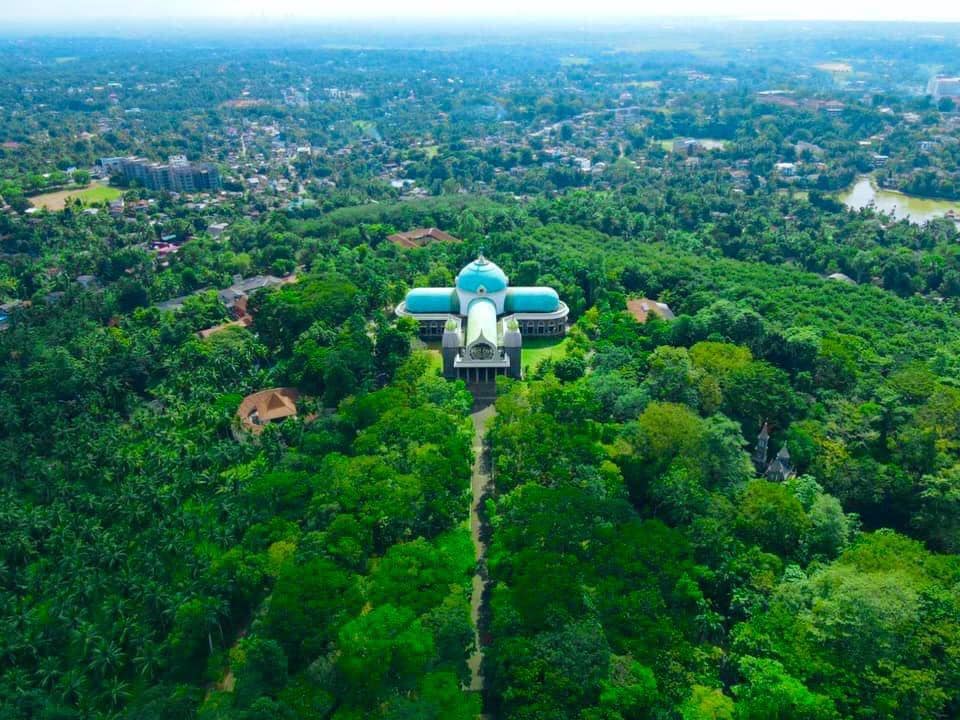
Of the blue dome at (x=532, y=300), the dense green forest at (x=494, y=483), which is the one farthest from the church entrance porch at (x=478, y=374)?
the blue dome at (x=532, y=300)

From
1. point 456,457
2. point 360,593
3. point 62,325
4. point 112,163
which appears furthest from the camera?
point 112,163

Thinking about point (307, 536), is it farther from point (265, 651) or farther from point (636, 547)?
point (636, 547)

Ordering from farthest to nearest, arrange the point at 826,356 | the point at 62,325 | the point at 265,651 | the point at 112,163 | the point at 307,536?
1. the point at 112,163
2. the point at 62,325
3. the point at 826,356
4. the point at 307,536
5. the point at 265,651

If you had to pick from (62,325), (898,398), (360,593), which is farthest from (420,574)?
(62,325)

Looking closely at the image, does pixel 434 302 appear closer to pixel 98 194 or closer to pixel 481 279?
pixel 481 279

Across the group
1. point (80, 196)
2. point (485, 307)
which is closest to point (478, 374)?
point (485, 307)
